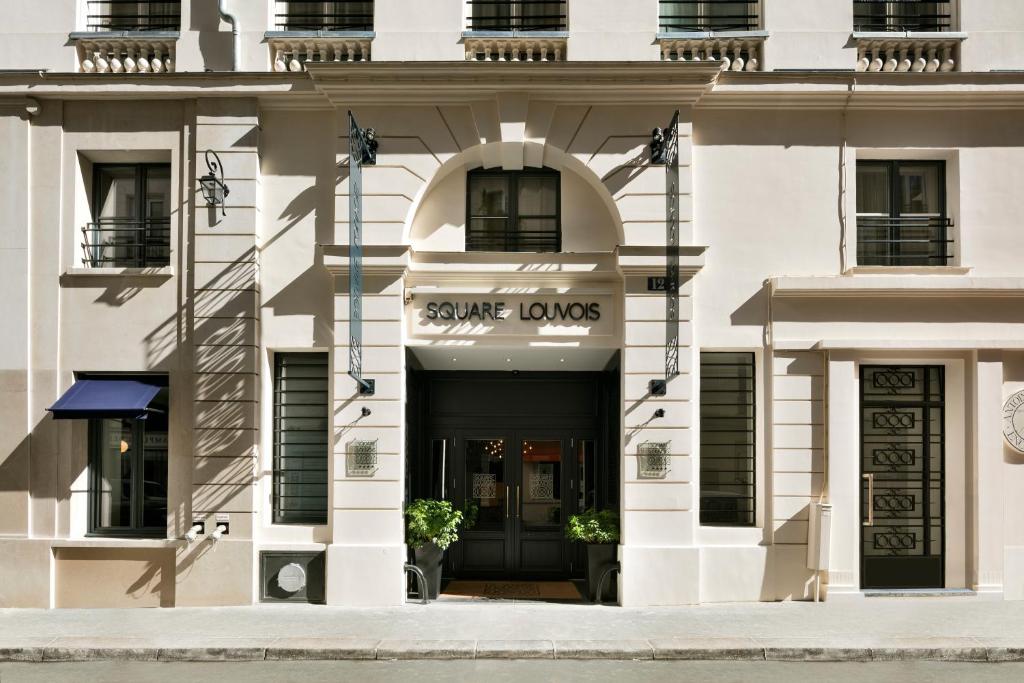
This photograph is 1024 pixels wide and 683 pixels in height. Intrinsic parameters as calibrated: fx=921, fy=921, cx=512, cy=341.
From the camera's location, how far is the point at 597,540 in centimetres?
1284

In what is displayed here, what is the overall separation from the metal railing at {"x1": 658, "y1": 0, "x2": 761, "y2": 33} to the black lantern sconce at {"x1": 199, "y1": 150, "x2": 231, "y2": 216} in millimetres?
6608

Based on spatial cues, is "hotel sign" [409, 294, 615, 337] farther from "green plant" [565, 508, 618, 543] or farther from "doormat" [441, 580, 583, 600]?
"doormat" [441, 580, 583, 600]

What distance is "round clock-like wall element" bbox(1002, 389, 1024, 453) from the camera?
12.9 m

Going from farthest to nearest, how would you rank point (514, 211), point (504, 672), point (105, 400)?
point (514, 211), point (105, 400), point (504, 672)

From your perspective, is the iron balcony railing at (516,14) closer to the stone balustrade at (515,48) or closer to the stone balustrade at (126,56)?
the stone balustrade at (515,48)

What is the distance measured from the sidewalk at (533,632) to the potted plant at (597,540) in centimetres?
50

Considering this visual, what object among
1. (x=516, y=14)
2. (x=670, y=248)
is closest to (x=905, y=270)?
(x=670, y=248)

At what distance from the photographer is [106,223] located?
44.2ft

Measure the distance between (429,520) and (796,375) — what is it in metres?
5.51

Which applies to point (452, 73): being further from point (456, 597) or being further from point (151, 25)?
point (456, 597)

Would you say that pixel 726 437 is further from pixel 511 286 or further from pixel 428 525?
pixel 428 525

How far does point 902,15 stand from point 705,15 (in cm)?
290

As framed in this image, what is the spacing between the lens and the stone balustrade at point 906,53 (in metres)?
13.1


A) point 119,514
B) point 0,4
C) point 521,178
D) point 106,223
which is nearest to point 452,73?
point 521,178
